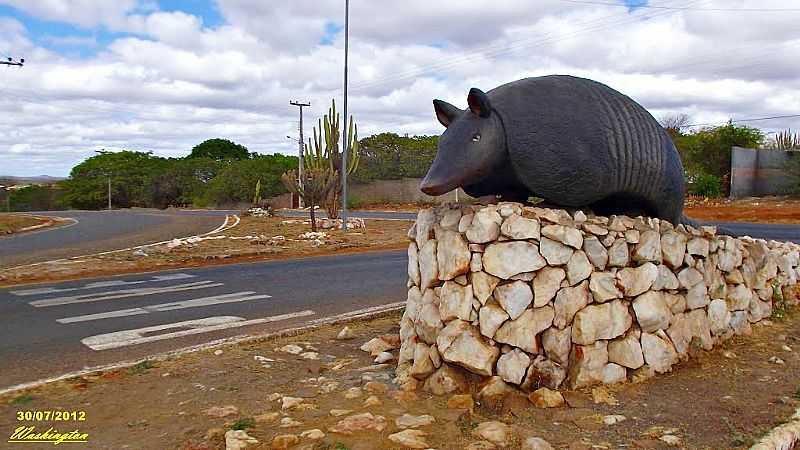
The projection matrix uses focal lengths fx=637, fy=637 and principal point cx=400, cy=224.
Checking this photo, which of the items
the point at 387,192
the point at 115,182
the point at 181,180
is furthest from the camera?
the point at 115,182

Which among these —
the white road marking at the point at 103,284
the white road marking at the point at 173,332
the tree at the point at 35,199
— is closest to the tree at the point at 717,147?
the white road marking at the point at 103,284

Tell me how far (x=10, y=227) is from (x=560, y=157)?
82.2ft

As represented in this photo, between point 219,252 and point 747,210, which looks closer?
point 219,252

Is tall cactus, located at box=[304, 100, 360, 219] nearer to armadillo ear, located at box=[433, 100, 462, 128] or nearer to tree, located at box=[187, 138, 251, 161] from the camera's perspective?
armadillo ear, located at box=[433, 100, 462, 128]

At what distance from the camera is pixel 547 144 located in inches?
179

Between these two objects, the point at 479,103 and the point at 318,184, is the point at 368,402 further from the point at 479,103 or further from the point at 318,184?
the point at 318,184

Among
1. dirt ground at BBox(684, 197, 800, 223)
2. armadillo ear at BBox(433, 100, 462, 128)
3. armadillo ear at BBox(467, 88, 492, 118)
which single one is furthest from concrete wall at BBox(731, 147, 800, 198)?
armadillo ear at BBox(467, 88, 492, 118)

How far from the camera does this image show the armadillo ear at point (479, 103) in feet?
14.6

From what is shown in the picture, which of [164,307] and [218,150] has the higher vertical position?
[218,150]

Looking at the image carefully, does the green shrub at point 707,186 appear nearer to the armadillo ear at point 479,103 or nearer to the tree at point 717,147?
the tree at point 717,147

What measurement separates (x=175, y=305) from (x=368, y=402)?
4.91m

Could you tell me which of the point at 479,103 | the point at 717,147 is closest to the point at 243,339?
the point at 479,103

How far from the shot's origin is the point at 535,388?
4.33m
